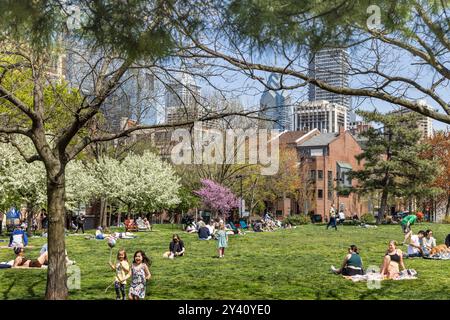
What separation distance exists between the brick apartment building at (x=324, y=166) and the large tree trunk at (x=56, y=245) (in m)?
58.7

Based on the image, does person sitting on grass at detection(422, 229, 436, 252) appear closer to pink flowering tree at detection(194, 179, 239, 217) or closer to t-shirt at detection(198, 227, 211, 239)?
t-shirt at detection(198, 227, 211, 239)

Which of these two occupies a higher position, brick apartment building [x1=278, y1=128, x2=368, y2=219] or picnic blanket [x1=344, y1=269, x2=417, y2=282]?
brick apartment building [x1=278, y1=128, x2=368, y2=219]

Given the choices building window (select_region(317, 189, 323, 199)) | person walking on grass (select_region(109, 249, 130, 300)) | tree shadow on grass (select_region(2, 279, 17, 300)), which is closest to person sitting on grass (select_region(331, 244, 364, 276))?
person walking on grass (select_region(109, 249, 130, 300))

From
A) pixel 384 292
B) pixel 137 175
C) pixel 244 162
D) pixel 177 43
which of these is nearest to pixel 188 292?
pixel 384 292

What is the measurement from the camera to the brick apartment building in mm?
72062

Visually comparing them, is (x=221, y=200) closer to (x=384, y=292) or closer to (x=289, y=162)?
(x=289, y=162)

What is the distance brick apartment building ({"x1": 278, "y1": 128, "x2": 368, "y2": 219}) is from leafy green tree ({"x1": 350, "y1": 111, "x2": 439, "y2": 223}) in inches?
696

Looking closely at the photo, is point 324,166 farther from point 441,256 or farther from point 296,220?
point 441,256

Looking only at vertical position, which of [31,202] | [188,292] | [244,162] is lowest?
[188,292]

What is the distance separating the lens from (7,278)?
14930 millimetres

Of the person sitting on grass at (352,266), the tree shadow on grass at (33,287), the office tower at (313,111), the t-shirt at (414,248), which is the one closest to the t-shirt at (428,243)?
the t-shirt at (414,248)

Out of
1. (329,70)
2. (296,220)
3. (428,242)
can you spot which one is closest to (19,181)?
(428,242)

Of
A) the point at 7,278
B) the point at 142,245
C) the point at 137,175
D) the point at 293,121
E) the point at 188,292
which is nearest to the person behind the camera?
the point at 293,121

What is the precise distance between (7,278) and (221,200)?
108ft
